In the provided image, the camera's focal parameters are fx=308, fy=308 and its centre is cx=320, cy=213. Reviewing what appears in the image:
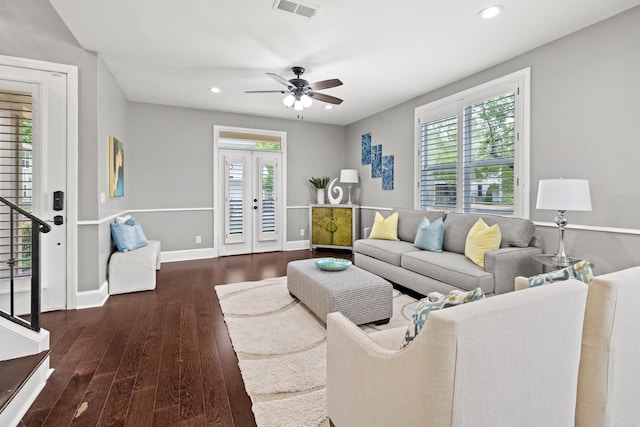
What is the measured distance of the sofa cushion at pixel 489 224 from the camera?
318 cm

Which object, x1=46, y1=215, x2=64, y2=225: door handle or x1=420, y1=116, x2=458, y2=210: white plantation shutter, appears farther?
x1=420, y1=116, x2=458, y2=210: white plantation shutter

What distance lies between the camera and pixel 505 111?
3.64 m

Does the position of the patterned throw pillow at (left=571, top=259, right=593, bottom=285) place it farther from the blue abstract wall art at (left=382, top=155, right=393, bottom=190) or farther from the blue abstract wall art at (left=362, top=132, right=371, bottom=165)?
the blue abstract wall art at (left=362, top=132, right=371, bottom=165)

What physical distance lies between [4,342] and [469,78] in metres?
5.22

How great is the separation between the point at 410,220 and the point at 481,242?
1.42 m

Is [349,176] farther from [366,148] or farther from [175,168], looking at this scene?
[175,168]

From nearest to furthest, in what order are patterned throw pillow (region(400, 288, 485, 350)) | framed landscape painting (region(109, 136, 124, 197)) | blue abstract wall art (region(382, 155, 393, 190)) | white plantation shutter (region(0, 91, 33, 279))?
1. patterned throw pillow (region(400, 288, 485, 350))
2. white plantation shutter (region(0, 91, 33, 279))
3. framed landscape painting (region(109, 136, 124, 197))
4. blue abstract wall art (region(382, 155, 393, 190))

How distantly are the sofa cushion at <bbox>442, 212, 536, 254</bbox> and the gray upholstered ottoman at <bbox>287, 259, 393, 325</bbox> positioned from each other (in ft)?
4.71

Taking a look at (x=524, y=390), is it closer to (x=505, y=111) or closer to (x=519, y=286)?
(x=519, y=286)

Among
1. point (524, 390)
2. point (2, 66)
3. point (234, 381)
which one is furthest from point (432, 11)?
point (2, 66)

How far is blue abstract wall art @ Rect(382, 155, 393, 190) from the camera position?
563 centimetres

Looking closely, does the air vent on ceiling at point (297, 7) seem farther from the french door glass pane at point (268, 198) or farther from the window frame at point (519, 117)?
the french door glass pane at point (268, 198)

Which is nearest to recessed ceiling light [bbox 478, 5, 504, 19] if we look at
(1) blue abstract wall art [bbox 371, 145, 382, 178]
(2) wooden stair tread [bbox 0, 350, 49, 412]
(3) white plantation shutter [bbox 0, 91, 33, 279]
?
(1) blue abstract wall art [bbox 371, 145, 382, 178]

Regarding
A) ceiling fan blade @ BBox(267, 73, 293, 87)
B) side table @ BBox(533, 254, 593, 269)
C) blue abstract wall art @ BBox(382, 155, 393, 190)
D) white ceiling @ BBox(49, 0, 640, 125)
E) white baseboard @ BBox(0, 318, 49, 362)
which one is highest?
white ceiling @ BBox(49, 0, 640, 125)
